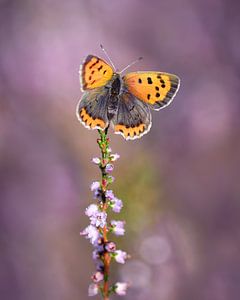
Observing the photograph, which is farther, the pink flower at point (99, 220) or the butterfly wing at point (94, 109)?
the butterfly wing at point (94, 109)

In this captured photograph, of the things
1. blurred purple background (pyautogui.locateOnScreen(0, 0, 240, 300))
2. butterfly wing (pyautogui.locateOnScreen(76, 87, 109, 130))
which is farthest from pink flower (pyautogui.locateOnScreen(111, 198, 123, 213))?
blurred purple background (pyautogui.locateOnScreen(0, 0, 240, 300))

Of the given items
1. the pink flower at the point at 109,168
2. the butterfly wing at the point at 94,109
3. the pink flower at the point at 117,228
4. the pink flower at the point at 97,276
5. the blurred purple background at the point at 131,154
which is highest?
the blurred purple background at the point at 131,154

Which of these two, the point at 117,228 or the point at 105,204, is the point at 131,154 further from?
the point at 105,204

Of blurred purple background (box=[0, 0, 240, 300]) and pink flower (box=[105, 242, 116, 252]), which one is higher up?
blurred purple background (box=[0, 0, 240, 300])

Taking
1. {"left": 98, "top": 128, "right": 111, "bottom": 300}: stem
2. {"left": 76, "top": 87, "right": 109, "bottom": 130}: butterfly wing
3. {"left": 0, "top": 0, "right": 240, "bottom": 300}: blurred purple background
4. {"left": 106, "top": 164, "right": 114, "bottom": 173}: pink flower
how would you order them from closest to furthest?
{"left": 98, "top": 128, "right": 111, "bottom": 300}: stem
{"left": 106, "top": 164, "right": 114, "bottom": 173}: pink flower
{"left": 76, "top": 87, "right": 109, "bottom": 130}: butterfly wing
{"left": 0, "top": 0, "right": 240, "bottom": 300}: blurred purple background

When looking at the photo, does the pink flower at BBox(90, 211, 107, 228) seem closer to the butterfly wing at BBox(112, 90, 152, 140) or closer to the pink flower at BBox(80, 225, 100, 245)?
the pink flower at BBox(80, 225, 100, 245)

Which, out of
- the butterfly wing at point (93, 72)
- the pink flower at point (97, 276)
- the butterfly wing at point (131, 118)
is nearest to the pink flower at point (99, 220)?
the pink flower at point (97, 276)

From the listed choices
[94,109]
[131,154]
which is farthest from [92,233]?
[131,154]

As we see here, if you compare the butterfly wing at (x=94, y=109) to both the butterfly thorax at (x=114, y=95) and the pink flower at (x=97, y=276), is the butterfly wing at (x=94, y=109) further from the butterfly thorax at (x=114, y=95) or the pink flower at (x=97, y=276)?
the pink flower at (x=97, y=276)

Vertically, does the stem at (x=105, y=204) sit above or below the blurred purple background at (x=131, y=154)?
below
